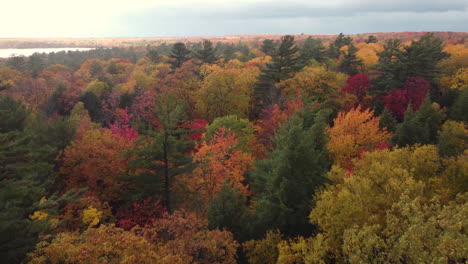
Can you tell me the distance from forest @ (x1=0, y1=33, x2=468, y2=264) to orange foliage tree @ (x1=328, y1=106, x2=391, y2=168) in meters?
0.13

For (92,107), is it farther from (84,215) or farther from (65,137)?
(84,215)

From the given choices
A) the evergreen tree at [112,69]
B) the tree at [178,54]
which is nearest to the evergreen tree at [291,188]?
the tree at [178,54]

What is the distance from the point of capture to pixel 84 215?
20.6 m

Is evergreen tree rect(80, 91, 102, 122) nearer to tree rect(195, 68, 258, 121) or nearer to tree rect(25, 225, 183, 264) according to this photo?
tree rect(195, 68, 258, 121)

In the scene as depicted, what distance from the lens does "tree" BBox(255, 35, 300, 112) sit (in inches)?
1770

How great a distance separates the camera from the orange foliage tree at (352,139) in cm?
2756

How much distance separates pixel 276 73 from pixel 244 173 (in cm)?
1948

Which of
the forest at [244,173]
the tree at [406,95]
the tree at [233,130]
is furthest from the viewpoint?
the tree at [406,95]

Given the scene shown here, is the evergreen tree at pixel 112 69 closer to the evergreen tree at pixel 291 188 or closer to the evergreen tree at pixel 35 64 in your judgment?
the evergreen tree at pixel 35 64

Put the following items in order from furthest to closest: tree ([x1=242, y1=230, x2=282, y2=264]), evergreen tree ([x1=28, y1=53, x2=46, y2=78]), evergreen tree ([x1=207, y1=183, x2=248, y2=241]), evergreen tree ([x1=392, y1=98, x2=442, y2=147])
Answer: evergreen tree ([x1=28, y1=53, x2=46, y2=78]), evergreen tree ([x1=392, y1=98, x2=442, y2=147]), evergreen tree ([x1=207, y1=183, x2=248, y2=241]), tree ([x1=242, y1=230, x2=282, y2=264])

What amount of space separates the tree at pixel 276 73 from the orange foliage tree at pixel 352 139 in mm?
15117

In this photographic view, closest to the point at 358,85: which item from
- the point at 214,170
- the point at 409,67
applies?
the point at 409,67

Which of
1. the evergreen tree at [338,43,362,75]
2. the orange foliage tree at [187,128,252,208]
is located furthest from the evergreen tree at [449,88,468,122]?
the orange foliage tree at [187,128,252,208]

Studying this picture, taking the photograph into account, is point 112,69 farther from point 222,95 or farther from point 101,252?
point 101,252
